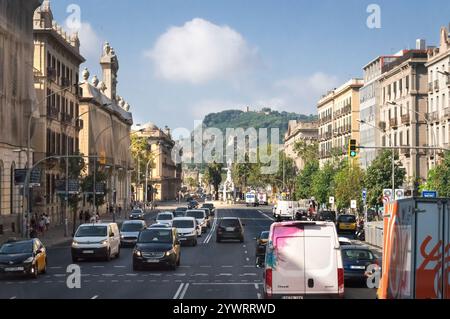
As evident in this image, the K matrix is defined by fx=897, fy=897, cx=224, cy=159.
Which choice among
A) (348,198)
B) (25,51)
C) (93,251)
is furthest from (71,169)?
(93,251)

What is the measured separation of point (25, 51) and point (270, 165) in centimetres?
12945

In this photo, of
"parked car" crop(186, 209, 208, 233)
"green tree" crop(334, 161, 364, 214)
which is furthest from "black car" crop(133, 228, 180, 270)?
"green tree" crop(334, 161, 364, 214)

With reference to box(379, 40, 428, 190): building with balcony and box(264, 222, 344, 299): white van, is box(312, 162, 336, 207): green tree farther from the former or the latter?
box(264, 222, 344, 299): white van

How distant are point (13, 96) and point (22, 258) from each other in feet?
119

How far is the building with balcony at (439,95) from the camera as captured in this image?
75.7 m

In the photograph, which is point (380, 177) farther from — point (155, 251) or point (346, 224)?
point (155, 251)

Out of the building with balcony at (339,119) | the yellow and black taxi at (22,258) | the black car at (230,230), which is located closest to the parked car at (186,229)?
the black car at (230,230)

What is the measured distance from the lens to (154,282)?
30.4 meters

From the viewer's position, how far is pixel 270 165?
195 meters

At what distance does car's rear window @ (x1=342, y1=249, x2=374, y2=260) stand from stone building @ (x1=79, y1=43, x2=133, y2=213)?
67791mm

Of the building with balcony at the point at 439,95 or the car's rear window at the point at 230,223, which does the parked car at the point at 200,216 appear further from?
the building with balcony at the point at 439,95

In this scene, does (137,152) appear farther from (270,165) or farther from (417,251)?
(417,251)

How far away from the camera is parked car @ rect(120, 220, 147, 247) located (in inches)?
2024

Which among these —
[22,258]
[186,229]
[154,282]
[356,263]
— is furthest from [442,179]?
[22,258]
